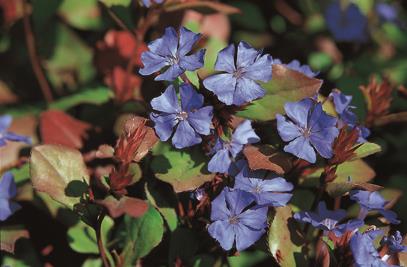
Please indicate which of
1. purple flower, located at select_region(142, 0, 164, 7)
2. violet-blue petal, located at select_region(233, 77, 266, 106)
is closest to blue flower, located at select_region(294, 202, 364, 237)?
violet-blue petal, located at select_region(233, 77, 266, 106)

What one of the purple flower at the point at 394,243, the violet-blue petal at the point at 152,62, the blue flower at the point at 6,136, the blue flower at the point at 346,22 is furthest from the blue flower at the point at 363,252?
the blue flower at the point at 346,22

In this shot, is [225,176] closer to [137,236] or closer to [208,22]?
[137,236]

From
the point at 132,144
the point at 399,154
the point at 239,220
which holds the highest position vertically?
the point at 132,144

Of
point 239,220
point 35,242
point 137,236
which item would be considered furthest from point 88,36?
point 239,220

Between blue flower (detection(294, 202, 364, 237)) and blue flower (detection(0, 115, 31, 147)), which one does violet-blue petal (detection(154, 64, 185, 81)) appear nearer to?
blue flower (detection(294, 202, 364, 237))

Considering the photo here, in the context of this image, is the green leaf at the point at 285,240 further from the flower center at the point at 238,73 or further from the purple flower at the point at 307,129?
the flower center at the point at 238,73

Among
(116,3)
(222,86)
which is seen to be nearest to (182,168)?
(222,86)

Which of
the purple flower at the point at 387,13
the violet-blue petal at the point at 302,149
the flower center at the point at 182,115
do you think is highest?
the flower center at the point at 182,115
